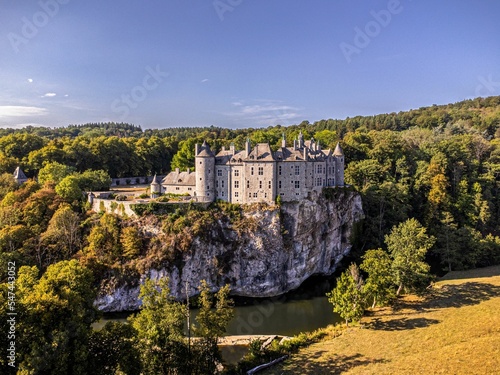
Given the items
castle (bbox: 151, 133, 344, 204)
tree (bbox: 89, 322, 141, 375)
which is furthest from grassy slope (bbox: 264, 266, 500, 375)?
castle (bbox: 151, 133, 344, 204)

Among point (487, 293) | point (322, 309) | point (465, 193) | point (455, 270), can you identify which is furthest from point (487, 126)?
point (322, 309)

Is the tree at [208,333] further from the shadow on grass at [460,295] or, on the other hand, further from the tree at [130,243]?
the shadow on grass at [460,295]

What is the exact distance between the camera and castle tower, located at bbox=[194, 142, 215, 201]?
40709 mm

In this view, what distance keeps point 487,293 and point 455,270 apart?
9060 millimetres

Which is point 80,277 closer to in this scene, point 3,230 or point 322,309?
point 3,230

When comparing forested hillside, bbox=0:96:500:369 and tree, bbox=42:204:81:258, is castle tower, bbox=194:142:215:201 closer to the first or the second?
forested hillside, bbox=0:96:500:369

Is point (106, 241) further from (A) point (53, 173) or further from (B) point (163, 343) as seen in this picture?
(B) point (163, 343)

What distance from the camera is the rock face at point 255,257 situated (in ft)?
117

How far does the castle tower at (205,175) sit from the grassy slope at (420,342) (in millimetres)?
21585

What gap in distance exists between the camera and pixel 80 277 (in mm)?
17969

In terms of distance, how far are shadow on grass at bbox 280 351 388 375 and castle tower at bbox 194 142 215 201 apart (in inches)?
889

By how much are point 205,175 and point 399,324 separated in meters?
25.9

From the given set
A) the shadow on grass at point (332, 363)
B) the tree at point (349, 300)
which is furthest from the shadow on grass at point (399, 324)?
the shadow on grass at point (332, 363)

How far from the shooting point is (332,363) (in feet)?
74.4
